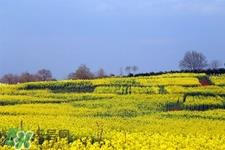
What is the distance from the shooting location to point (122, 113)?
24.1m

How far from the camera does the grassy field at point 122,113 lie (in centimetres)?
1457

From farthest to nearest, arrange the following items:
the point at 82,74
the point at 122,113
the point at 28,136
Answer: the point at 82,74 < the point at 122,113 < the point at 28,136

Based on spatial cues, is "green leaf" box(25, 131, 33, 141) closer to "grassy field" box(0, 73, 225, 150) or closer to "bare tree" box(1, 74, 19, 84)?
"grassy field" box(0, 73, 225, 150)

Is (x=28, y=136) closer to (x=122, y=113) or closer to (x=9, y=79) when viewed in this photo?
(x=122, y=113)

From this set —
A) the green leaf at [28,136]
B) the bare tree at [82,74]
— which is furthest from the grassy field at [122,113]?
the bare tree at [82,74]

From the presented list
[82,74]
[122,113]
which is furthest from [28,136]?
[82,74]

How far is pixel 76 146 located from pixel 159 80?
24652 millimetres

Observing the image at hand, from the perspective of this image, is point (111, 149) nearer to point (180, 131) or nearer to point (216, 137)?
point (216, 137)

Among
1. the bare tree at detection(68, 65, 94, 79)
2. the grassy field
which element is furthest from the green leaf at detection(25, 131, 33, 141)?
the bare tree at detection(68, 65, 94, 79)

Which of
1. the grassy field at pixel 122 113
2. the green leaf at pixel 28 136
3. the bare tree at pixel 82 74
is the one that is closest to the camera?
the green leaf at pixel 28 136

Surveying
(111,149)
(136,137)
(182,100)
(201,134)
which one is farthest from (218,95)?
(111,149)

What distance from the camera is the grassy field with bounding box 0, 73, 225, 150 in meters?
14.6

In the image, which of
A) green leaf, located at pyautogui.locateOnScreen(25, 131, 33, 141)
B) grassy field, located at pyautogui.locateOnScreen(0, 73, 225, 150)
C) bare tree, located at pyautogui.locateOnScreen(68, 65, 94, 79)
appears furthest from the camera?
bare tree, located at pyautogui.locateOnScreen(68, 65, 94, 79)

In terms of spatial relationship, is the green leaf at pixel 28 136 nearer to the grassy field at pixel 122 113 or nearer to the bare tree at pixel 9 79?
the grassy field at pixel 122 113
